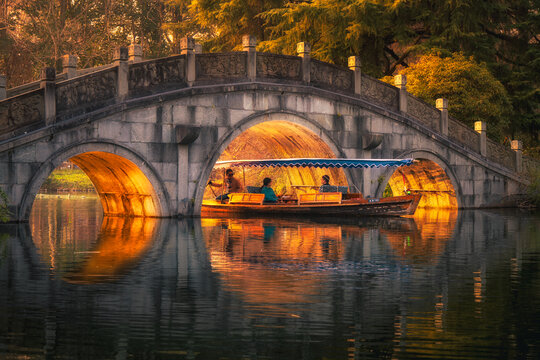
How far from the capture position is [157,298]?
946 centimetres

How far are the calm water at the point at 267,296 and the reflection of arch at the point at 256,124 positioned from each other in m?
5.89

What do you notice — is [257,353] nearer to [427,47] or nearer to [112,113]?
[112,113]

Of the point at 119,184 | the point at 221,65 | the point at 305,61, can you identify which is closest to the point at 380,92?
the point at 305,61

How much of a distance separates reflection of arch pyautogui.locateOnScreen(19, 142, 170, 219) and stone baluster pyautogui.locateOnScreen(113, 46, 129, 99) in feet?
4.40

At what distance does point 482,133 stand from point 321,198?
8.74 meters

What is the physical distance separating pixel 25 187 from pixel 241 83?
7.00 meters

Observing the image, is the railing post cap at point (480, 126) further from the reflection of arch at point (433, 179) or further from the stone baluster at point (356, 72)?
the stone baluster at point (356, 72)

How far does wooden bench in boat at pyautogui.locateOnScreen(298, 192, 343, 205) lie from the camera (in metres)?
24.3


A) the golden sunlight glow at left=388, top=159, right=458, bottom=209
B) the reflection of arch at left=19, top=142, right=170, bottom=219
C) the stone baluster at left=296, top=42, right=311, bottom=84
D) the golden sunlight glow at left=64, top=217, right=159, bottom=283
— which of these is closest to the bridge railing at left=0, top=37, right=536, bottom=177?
the stone baluster at left=296, top=42, right=311, bottom=84

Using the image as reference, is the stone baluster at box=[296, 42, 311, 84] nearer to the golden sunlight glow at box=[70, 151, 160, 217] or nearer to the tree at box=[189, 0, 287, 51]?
the golden sunlight glow at box=[70, 151, 160, 217]

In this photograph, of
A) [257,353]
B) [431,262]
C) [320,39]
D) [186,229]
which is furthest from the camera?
[320,39]

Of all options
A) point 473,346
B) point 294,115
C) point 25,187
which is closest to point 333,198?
point 294,115

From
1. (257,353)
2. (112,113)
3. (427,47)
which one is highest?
(427,47)

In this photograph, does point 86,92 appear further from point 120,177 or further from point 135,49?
point 120,177
